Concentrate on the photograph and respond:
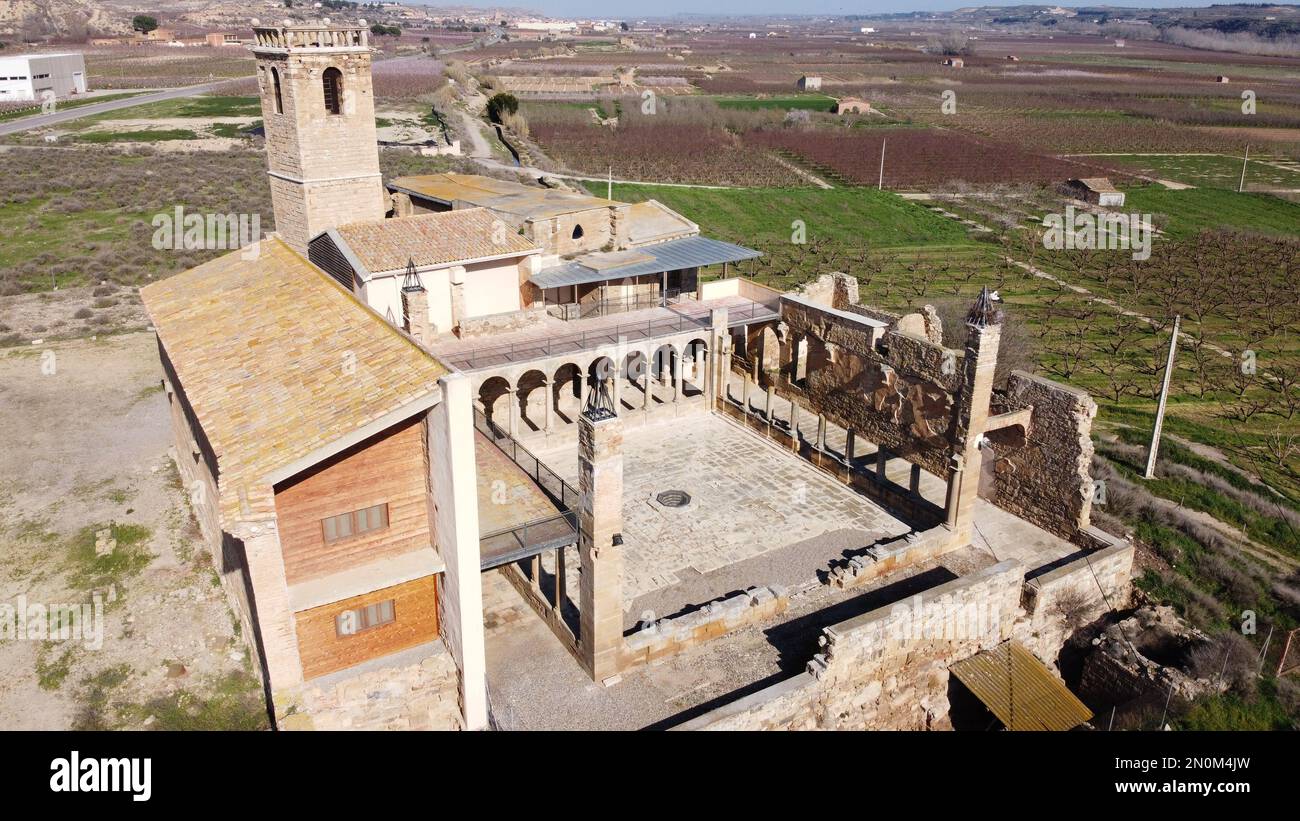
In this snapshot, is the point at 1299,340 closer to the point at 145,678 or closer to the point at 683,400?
the point at 683,400

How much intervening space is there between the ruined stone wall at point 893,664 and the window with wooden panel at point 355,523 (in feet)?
20.7

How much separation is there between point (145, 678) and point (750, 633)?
11850mm

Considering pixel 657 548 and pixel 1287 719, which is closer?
pixel 1287 719

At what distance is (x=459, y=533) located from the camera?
14820 mm

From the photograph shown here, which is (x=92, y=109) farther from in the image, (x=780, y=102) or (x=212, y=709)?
(x=212, y=709)

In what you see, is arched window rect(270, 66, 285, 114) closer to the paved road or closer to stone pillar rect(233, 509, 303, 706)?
stone pillar rect(233, 509, 303, 706)

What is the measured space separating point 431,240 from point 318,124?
4.88 m

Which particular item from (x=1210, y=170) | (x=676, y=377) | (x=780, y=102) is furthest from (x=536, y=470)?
(x=780, y=102)

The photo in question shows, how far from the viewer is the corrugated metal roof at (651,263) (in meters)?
29.0

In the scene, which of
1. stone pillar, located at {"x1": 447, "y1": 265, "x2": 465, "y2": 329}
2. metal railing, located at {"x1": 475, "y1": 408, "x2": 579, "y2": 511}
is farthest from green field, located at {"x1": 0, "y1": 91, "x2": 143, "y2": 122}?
metal railing, located at {"x1": 475, "y1": 408, "x2": 579, "y2": 511}

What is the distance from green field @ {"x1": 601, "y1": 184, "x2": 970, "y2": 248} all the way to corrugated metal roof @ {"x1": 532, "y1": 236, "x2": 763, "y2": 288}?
28.1 meters

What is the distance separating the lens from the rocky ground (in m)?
16.9

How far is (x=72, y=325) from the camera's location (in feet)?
122
